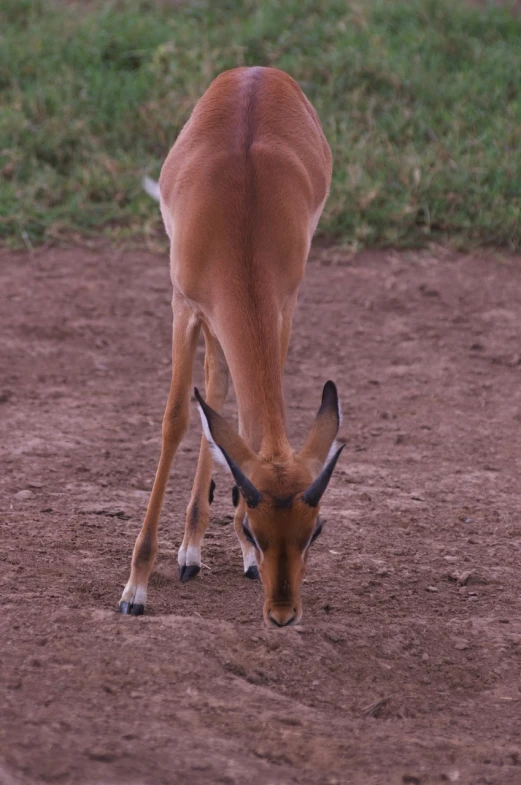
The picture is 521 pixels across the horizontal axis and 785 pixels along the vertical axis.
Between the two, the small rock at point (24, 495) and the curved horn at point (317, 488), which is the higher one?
the curved horn at point (317, 488)

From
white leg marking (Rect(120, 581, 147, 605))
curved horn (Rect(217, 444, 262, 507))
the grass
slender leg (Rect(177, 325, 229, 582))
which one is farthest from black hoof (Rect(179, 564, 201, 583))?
the grass

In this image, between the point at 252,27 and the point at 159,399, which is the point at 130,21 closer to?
the point at 252,27

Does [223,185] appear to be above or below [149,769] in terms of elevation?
above

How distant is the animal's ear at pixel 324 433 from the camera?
4.07 m

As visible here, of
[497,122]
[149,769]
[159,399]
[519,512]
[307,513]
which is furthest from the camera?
[497,122]

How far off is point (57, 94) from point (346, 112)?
260 cm

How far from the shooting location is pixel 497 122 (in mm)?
10125

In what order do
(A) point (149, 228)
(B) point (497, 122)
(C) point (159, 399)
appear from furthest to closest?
(B) point (497, 122), (A) point (149, 228), (C) point (159, 399)

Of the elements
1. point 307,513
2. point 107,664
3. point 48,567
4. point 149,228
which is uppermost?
point 307,513

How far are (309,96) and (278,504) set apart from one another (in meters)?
7.38

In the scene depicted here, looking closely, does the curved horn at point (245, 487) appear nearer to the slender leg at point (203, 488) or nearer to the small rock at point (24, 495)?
the slender leg at point (203, 488)

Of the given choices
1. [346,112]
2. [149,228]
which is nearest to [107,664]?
[149,228]

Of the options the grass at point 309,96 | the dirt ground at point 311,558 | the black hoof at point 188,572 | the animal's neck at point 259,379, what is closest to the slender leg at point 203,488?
the black hoof at point 188,572

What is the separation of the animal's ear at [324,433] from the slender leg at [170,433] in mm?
1077
